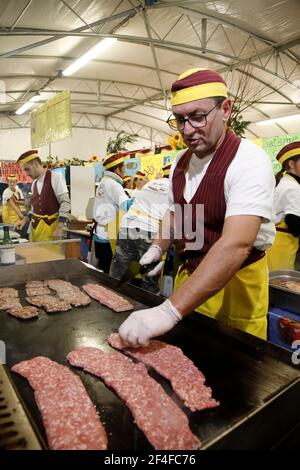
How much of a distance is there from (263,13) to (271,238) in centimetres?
896

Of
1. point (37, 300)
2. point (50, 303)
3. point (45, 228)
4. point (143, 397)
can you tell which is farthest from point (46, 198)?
point (143, 397)

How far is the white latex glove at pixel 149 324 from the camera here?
141 cm

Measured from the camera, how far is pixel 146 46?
10711 millimetres

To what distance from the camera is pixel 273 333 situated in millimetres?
2725

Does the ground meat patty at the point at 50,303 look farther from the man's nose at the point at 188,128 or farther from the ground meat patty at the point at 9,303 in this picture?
the man's nose at the point at 188,128

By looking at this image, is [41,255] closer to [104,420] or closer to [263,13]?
[104,420]

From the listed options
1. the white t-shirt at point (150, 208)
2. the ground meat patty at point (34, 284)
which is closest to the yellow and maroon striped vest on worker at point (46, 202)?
the white t-shirt at point (150, 208)

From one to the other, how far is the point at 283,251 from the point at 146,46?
381 inches

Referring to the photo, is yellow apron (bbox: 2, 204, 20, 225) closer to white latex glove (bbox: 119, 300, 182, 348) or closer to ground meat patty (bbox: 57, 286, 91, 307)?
ground meat patty (bbox: 57, 286, 91, 307)

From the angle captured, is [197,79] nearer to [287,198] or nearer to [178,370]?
[178,370]

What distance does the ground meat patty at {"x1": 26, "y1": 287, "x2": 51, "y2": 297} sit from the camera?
2580mm

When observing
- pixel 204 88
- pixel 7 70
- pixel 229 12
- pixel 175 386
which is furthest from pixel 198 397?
pixel 7 70

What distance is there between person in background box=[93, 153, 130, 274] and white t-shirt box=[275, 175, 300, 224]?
7.52ft

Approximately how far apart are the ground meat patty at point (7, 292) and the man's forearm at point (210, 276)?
62.4 inches
